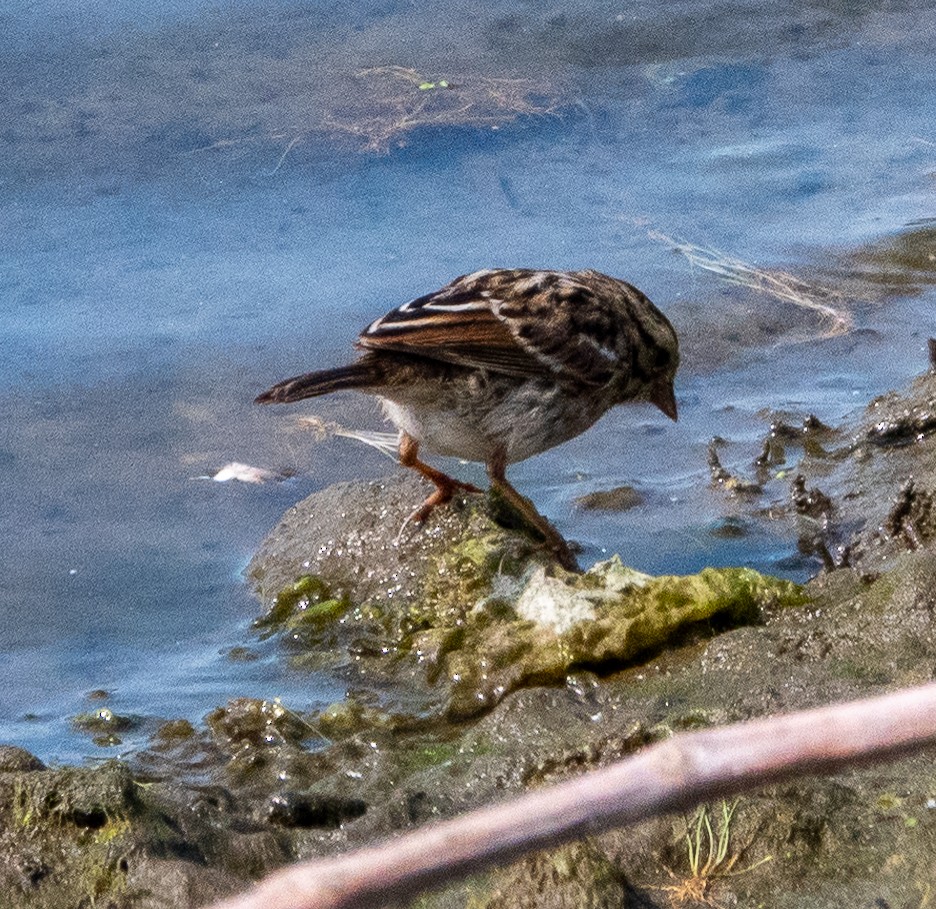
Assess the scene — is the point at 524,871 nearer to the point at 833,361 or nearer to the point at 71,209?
the point at 833,361

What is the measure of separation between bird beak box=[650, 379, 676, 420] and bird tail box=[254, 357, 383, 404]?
1.81 meters

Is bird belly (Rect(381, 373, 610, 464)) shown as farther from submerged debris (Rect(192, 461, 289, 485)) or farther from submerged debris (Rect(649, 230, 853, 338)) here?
submerged debris (Rect(649, 230, 853, 338))

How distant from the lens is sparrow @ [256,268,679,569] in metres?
5.94

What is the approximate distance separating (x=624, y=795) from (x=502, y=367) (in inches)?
211

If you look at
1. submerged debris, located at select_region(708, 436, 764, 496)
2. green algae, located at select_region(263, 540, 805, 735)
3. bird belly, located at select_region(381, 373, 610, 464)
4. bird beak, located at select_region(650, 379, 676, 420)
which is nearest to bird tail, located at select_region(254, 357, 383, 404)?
bird belly, located at select_region(381, 373, 610, 464)

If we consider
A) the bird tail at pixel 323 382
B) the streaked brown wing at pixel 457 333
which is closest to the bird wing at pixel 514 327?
the streaked brown wing at pixel 457 333

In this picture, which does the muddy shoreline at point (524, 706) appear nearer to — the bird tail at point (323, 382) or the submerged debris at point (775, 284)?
the bird tail at point (323, 382)

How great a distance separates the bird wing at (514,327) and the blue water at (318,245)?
0.83 m

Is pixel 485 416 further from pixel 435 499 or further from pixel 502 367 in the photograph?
pixel 435 499

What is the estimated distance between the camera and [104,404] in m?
8.17

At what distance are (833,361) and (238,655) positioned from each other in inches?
158

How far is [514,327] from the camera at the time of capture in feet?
20.8

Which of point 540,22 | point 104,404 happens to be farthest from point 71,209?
point 540,22

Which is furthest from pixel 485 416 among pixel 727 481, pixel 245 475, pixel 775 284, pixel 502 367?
pixel 775 284
